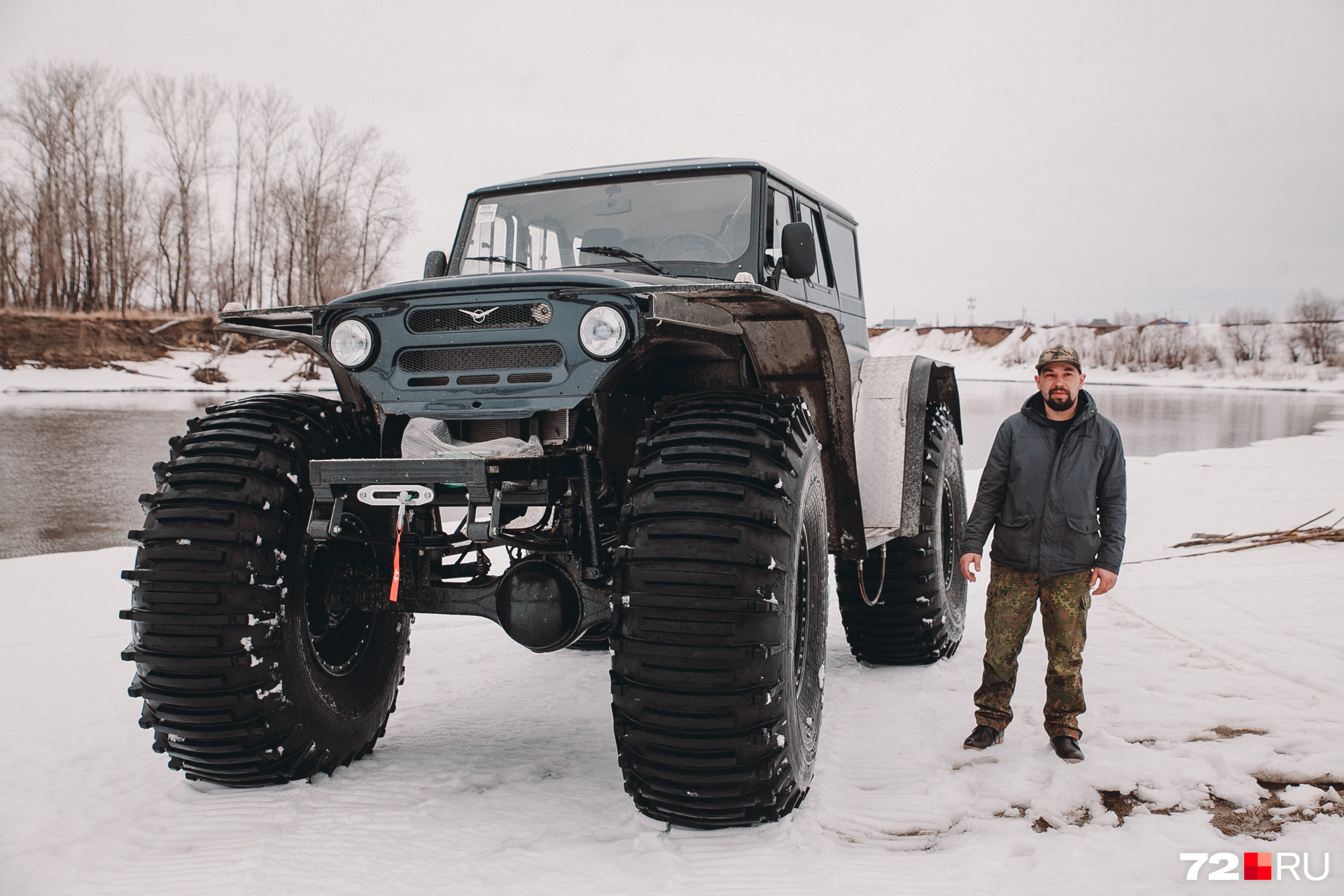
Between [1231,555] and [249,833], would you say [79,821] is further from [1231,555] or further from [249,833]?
[1231,555]

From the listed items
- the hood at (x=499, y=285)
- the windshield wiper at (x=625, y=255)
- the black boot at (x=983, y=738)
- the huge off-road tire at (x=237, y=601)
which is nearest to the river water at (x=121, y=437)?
the huge off-road tire at (x=237, y=601)

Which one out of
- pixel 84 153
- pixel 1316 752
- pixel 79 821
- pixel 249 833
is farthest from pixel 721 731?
pixel 84 153

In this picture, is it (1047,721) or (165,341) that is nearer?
(1047,721)

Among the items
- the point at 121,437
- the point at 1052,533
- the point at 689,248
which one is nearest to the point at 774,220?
the point at 689,248

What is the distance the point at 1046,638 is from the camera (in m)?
4.25

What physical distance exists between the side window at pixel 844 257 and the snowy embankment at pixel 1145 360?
41.7 metres

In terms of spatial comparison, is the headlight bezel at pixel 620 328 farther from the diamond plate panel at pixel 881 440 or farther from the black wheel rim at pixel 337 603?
the diamond plate panel at pixel 881 440

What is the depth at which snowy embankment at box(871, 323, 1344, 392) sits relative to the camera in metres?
55.7

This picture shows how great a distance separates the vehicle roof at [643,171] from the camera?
4754mm

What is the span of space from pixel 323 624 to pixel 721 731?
1.80 m

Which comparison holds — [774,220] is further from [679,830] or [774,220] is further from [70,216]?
[70,216]

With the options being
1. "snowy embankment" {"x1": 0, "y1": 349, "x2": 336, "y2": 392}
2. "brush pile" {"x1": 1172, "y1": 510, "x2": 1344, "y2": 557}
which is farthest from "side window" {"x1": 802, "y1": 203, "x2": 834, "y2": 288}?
"snowy embankment" {"x1": 0, "y1": 349, "x2": 336, "y2": 392}

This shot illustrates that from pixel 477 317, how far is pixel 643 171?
67.1 inches

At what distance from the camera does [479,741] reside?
4.45 metres
